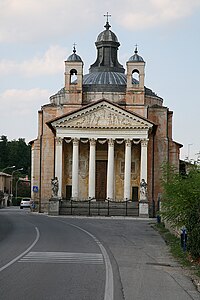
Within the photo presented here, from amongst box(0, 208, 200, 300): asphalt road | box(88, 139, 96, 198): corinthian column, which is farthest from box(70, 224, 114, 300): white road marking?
box(88, 139, 96, 198): corinthian column

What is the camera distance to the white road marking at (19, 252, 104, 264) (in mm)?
16969

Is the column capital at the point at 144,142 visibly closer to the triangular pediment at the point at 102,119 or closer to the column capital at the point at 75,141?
the triangular pediment at the point at 102,119

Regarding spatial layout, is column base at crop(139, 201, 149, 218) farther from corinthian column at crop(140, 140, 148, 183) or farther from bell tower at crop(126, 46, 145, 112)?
bell tower at crop(126, 46, 145, 112)

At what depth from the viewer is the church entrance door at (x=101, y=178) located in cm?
6681

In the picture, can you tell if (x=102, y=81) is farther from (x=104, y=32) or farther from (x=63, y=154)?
(x=63, y=154)

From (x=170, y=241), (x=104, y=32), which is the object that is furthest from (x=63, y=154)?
(x=170, y=241)

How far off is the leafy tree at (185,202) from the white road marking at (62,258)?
9.02 feet

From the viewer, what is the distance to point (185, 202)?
68.3 feet

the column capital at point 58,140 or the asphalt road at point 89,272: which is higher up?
the column capital at point 58,140

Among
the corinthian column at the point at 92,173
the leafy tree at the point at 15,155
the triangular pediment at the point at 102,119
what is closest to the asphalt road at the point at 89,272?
the triangular pediment at the point at 102,119

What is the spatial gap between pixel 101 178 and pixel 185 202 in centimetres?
4689

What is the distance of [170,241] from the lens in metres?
26.3

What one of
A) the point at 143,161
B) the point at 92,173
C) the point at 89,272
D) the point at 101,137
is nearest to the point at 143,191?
the point at 143,161

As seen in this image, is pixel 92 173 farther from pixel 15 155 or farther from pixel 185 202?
pixel 15 155
